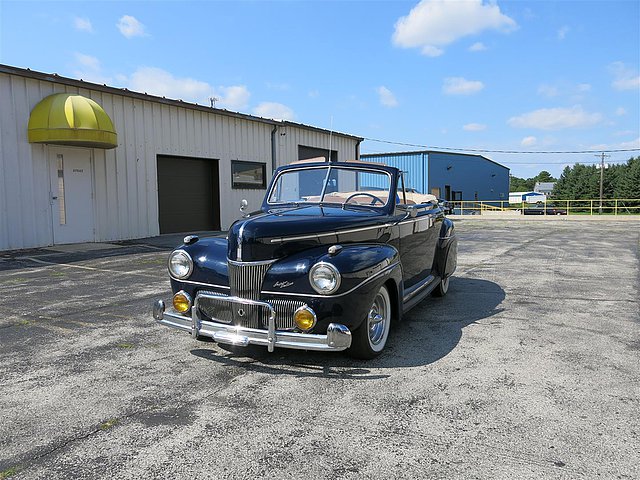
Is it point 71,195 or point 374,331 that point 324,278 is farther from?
point 71,195

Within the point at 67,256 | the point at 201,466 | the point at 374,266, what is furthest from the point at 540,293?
the point at 67,256

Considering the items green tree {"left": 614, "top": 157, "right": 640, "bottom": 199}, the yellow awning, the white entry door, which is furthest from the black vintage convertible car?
green tree {"left": 614, "top": 157, "right": 640, "bottom": 199}

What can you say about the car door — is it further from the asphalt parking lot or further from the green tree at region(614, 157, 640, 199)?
the green tree at region(614, 157, 640, 199)

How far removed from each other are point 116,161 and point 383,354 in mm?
11839

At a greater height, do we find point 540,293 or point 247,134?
point 247,134

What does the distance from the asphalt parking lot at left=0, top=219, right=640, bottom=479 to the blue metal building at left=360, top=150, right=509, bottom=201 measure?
32949 mm

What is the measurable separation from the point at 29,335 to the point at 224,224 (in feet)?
42.4

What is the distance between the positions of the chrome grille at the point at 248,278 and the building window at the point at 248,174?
1435cm

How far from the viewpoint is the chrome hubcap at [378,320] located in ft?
13.3

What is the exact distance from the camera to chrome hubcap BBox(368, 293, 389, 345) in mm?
4047

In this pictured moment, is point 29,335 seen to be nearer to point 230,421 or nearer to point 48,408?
point 48,408

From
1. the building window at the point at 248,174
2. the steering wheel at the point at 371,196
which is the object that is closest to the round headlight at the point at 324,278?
the steering wheel at the point at 371,196

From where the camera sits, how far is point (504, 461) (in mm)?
2459

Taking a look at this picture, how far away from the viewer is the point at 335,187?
507 centimetres
